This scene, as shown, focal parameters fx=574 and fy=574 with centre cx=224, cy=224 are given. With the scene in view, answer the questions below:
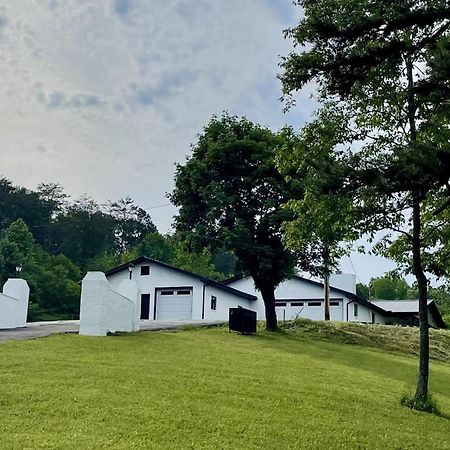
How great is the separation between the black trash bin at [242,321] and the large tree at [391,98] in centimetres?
1024

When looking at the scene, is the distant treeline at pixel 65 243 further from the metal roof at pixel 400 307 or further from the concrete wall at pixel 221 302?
the metal roof at pixel 400 307

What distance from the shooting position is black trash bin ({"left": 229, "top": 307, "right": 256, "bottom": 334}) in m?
20.9

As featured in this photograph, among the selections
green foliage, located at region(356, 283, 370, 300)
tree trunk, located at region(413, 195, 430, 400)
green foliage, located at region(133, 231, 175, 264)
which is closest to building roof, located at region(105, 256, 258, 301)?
tree trunk, located at region(413, 195, 430, 400)

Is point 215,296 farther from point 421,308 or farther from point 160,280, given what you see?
point 421,308

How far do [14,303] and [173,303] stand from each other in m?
16.4

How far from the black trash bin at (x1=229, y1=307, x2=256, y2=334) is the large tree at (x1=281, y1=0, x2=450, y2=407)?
10.2 metres

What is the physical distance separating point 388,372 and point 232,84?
322 inches

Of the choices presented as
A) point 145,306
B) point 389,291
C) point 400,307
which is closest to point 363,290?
point 389,291

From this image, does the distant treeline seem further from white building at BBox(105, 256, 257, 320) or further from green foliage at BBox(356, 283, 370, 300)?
green foliage at BBox(356, 283, 370, 300)

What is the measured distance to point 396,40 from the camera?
31.7 ft

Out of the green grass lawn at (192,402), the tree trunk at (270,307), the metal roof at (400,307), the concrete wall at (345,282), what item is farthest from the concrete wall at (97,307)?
the metal roof at (400,307)

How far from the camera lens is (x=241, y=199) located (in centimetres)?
2306

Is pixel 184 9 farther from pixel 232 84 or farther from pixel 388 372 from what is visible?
pixel 388 372

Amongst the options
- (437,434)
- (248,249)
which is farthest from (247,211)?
(437,434)
